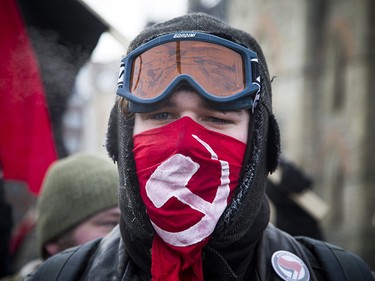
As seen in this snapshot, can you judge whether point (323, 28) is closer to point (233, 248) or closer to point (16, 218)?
point (16, 218)

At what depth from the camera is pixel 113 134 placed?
2332 millimetres

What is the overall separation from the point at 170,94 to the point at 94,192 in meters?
1.21

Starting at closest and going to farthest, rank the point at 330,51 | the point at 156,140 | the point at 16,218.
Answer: the point at 156,140 → the point at 16,218 → the point at 330,51

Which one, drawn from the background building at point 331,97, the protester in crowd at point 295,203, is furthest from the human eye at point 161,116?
Result: the background building at point 331,97

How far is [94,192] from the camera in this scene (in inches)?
119

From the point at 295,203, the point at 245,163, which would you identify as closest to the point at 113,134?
the point at 245,163

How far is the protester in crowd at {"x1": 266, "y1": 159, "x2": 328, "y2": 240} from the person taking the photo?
154 inches

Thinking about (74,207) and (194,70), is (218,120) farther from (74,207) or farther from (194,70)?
(74,207)

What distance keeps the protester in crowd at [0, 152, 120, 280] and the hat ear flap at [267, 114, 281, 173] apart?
44.8 inches

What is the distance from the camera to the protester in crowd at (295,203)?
3920 millimetres

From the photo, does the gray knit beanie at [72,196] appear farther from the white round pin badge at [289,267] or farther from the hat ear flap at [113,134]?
the white round pin badge at [289,267]

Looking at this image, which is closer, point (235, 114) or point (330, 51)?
point (235, 114)

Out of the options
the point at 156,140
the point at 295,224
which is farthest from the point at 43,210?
the point at 295,224

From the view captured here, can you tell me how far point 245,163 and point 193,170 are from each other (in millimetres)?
247
